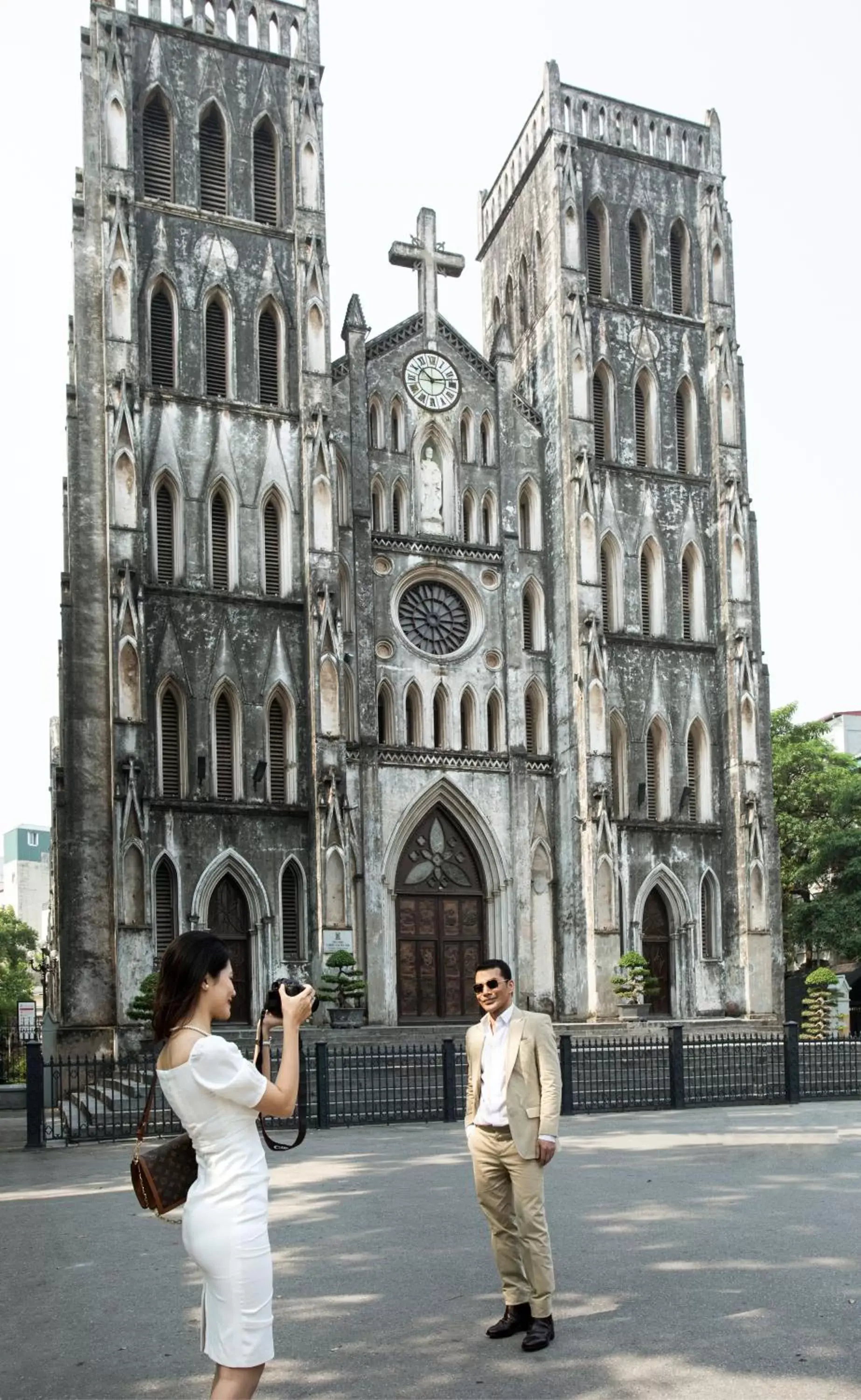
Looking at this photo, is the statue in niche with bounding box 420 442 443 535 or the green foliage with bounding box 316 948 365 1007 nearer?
the green foliage with bounding box 316 948 365 1007

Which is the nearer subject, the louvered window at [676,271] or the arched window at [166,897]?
the arched window at [166,897]

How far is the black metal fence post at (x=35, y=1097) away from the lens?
1730 cm

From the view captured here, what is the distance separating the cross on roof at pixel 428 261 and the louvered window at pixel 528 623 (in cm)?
627

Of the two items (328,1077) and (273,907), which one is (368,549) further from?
(328,1077)

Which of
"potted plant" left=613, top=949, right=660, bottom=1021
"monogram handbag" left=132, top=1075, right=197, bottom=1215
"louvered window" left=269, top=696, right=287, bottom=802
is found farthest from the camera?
"potted plant" left=613, top=949, right=660, bottom=1021

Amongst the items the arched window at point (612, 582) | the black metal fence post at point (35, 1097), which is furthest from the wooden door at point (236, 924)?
the black metal fence post at point (35, 1097)

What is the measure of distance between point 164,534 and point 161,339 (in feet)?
14.2

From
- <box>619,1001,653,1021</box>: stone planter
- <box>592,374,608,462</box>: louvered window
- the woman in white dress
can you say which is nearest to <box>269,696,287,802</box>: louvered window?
<box>619,1001,653,1021</box>: stone planter

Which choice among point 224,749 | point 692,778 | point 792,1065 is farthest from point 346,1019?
point 692,778

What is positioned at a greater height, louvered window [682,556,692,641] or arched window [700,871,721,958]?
louvered window [682,556,692,641]

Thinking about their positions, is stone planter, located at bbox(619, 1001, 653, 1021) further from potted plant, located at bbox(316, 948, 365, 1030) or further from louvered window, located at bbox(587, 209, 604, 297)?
louvered window, located at bbox(587, 209, 604, 297)

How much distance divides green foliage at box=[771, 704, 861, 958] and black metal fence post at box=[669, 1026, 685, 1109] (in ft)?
76.2

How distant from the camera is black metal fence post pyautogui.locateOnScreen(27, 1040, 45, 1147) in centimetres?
1730

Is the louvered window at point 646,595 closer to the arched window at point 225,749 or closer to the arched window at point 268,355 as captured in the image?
the arched window at point 268,355
